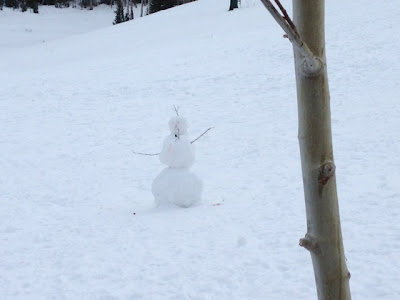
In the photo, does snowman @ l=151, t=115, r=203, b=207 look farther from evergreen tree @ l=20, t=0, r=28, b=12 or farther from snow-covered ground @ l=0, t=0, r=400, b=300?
evergreen tree @ l=20, t=0, r=28, b=12

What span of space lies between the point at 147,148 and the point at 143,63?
261 inches

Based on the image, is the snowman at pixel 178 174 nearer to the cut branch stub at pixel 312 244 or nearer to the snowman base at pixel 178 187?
the snowman base at pixel 178 187

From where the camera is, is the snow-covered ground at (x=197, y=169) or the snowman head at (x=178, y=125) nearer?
the snow-covered ground at (x=197, y=169)

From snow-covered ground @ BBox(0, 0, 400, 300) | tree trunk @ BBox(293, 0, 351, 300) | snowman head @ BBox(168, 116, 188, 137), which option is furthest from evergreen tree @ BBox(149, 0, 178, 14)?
tree trunk @ BBox(293, 0, 351, 300)

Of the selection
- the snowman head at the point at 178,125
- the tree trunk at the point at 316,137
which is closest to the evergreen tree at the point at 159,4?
the snowman head at the point at 178,125

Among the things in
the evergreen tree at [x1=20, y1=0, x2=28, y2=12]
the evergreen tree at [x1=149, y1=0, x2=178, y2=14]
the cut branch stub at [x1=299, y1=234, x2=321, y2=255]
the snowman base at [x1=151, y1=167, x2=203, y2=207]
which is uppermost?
the evergreen tree at [x1=20, y1=0, x2=28, y2=12]

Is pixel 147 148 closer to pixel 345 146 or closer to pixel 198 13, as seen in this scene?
pixel 345 146

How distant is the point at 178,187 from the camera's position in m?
5.54

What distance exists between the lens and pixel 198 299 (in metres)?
3.69

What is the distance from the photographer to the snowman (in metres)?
5.51

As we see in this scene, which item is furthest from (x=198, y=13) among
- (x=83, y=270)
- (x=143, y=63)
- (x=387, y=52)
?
(x=83, y=270)

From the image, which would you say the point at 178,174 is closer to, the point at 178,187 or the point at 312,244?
the point at 178,187

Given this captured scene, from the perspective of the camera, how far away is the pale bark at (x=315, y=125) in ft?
1.92

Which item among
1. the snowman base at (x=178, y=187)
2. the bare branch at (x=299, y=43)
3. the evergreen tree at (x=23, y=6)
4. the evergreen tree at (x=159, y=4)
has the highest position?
the evergreen tree at (x=23, y=6)
